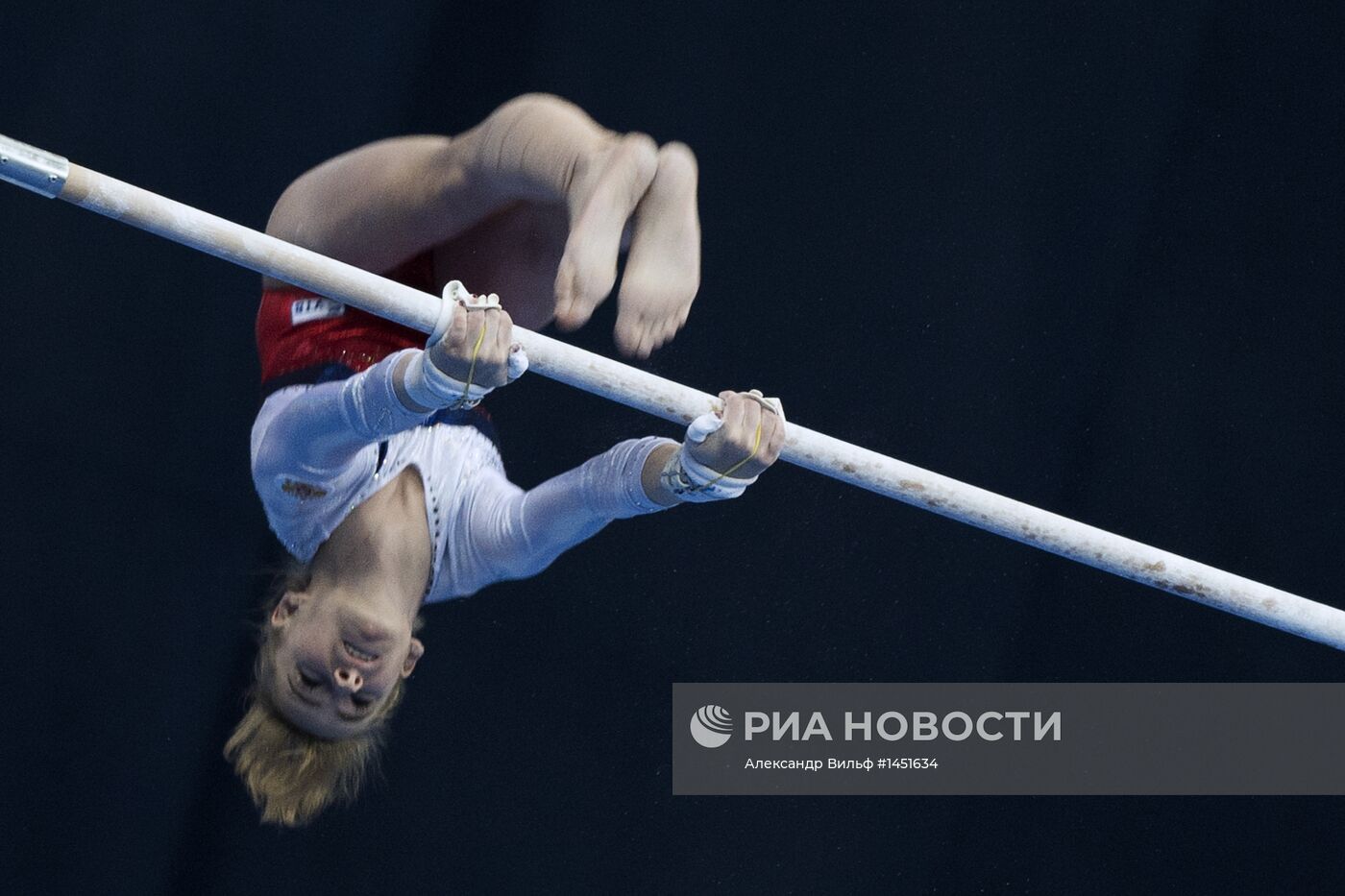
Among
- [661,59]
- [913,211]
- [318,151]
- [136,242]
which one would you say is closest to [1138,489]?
[913,211]

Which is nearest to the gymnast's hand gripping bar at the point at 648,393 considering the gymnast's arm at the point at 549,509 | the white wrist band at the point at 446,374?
the white wrist band at the point at 446,374

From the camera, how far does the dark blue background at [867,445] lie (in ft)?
7.50

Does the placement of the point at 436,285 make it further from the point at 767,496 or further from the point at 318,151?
the point at 767,496

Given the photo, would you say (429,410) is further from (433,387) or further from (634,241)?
(634,241)

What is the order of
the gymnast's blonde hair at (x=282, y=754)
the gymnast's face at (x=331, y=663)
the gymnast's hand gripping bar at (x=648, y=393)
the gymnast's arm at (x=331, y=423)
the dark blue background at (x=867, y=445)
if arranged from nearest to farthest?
the gymnast's hand gripping bar at (x=648, y=393), the gymnast's arm at (x=331, y=423), the gymnast's face at (x=331, y=663), the gymnast's blonde hair at (x=282, y=754), the dark blue background at (x=867, y=445)

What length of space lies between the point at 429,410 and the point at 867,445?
117 centimetres

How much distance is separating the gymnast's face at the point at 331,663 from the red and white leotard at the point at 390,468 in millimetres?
77

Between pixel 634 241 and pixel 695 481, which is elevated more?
pixel 634 241

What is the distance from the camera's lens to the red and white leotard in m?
1.50

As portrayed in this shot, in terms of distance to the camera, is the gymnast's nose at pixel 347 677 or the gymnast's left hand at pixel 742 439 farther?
the gymnast's nose at pixel 347 677

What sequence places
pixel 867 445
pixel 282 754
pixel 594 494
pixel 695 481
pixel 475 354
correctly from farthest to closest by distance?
pixel 867 445 < pixel 282 754 < pixel 594 494 < pixel 695 481 < pixel 475 354

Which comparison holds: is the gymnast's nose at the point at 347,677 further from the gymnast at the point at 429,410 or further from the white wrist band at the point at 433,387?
the white wrist band at the point at 433,387

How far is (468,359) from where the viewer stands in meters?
1.28

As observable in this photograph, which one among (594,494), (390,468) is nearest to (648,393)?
(594,494)
